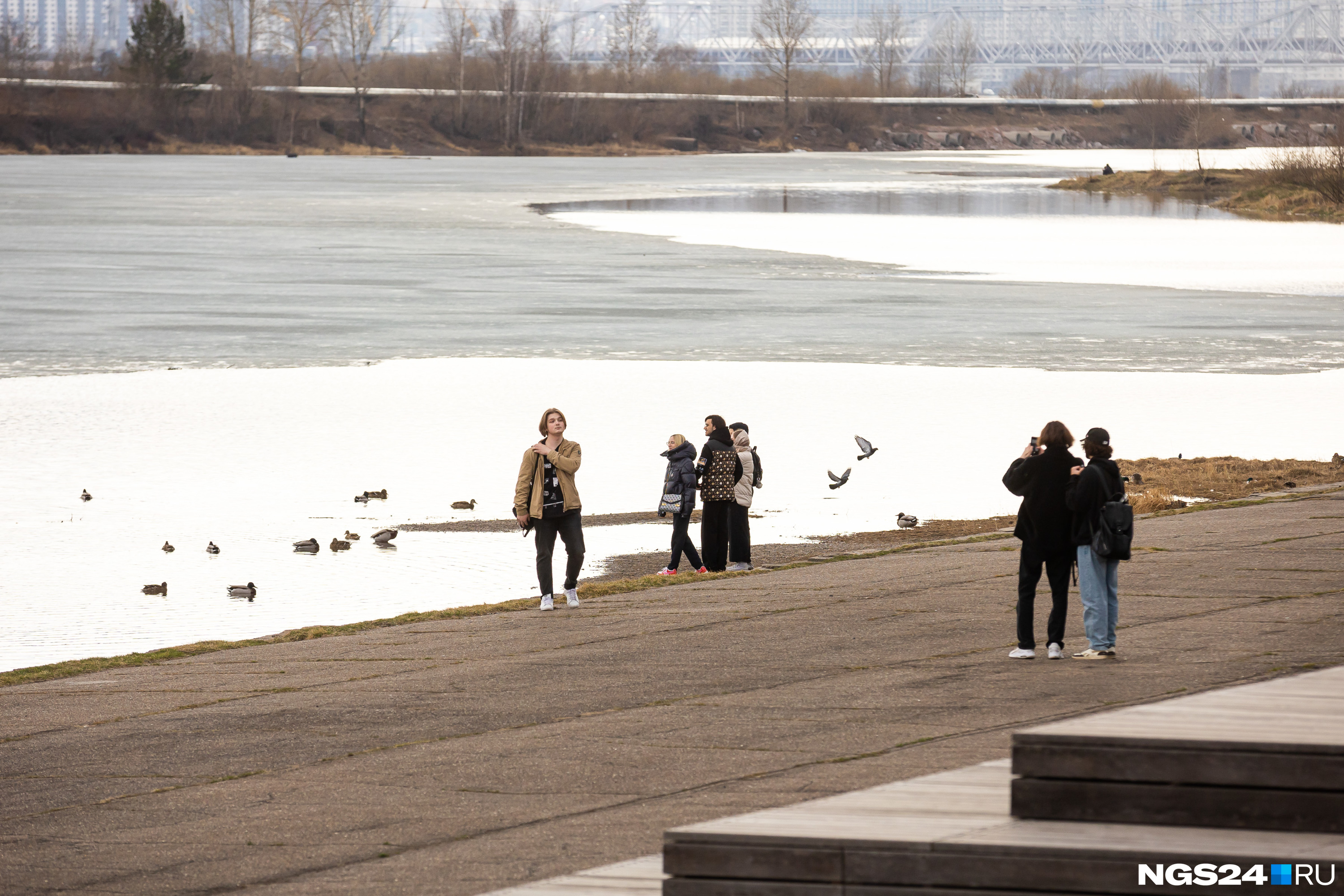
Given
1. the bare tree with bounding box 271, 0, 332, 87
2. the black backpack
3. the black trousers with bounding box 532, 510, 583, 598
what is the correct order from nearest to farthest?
the black backpack, the black trousers with bounding box 532, 510, 583, 598, the bare tree with bounding box 271, 0, 332, 87

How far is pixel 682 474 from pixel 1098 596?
5693 mm

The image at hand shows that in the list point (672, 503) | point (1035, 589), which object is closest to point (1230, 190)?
point (672, 503)

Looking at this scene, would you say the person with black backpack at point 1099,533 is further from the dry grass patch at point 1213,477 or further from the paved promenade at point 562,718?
the dry grass patch at point 1213,477

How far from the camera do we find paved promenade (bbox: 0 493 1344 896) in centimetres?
720

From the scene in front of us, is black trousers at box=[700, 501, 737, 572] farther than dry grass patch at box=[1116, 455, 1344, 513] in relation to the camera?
No

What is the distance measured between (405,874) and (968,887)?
2.44 metres

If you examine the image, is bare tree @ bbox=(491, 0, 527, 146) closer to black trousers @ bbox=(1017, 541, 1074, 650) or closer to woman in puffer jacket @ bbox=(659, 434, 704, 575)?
woman in puffer jacket @ bbox=(659, 434, 704, 575)

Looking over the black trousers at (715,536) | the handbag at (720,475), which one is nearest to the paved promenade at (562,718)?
the black trousers at (715,536)

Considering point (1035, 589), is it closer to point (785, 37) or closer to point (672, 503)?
point (672, 503)

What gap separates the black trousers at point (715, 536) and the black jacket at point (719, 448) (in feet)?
1.09

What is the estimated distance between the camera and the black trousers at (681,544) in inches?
612

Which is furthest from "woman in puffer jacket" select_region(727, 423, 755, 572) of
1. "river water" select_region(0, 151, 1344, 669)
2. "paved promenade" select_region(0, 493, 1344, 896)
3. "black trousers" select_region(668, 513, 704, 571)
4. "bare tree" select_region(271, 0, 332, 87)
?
"bare tree" select_region(271, 0, 332, 87)
